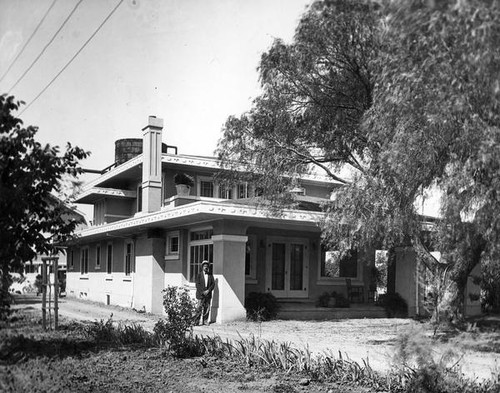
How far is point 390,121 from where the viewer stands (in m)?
9.46

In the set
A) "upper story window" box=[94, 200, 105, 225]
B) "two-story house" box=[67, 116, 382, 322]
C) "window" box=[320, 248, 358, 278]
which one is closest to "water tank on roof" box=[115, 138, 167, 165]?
"upper story window" box=[94, 200, 105, 225]

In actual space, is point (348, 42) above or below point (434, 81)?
above

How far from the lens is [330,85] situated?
14.4 metres

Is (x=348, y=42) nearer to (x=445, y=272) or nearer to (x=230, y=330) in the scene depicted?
(x=445, y=272)

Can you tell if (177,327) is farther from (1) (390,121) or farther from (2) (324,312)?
(2) (324,312)

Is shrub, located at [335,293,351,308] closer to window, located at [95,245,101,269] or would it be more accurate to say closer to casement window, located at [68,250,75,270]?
window, located at [95,245,101,269]

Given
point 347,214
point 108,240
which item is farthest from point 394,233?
point 108,240

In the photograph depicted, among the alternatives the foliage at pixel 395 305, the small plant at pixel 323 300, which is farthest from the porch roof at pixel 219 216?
the foliage at pixel 395 305

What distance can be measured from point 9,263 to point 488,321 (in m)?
15.5

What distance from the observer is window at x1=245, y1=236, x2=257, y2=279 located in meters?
18.8

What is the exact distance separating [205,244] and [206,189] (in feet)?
18.5

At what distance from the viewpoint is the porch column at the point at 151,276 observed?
19.5 metres

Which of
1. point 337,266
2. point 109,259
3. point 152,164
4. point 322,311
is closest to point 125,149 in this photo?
point 109,259

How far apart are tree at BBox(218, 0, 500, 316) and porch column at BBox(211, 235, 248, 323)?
1850 mm
